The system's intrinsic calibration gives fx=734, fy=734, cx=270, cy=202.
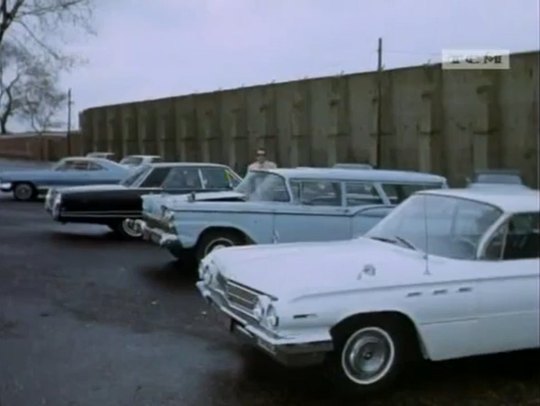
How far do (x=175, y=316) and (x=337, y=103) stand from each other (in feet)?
61.2

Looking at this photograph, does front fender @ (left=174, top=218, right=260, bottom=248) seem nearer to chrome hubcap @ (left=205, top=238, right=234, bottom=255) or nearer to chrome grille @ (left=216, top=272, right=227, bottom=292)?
chrome hubcap @ (left=205, top=238, right=234, bottom=255)

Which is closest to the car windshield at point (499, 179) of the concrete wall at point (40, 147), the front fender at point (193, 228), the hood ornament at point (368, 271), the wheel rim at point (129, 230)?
the hood ornament at point (368, 271)

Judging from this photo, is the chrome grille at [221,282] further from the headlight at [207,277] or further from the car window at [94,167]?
the car window at [94,167]

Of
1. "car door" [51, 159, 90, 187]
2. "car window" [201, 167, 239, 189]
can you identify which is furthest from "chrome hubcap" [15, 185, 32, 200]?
"car window" [201, 167, 239, 189]

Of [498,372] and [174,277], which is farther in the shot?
[174,277]

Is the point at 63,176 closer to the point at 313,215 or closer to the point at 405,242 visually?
the point at 313,215

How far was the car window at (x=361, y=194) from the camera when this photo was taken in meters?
9.14

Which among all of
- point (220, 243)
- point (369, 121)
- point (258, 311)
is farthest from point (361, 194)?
point (369, 121)

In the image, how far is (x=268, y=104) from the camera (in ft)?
93.5

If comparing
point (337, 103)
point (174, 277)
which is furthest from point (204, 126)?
point (174, 277)

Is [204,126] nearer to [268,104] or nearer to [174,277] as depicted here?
[268,104]

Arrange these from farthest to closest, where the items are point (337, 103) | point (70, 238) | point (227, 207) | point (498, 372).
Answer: point (337, 103)
point (70, 238)
point (227, 207)
point (498, 372)

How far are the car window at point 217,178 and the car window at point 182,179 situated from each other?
0.42 feet

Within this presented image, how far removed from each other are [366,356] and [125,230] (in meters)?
9.19
